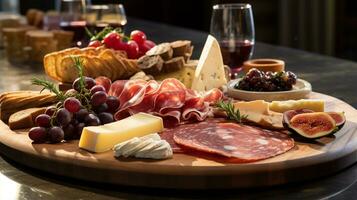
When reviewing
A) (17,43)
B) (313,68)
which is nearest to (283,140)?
(313,68)

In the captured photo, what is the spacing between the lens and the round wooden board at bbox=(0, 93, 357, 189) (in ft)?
4.31

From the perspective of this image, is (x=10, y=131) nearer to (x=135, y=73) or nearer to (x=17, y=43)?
(x=135, y=73)

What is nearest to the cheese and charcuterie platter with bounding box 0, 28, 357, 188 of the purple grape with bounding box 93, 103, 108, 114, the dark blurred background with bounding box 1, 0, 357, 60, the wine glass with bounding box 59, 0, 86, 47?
the purple grape with bounding box 93, 103, 108, 114

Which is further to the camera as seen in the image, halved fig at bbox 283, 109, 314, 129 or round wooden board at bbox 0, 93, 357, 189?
halved fig at bbox 283, 109, 314, 129

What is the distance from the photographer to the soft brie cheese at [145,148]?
1.38 m

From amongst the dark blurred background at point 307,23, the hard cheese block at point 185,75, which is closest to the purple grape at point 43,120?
the hard cheese block at point 185,75

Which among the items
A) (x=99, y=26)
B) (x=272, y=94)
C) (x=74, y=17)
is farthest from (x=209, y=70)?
(x=74, y=17)

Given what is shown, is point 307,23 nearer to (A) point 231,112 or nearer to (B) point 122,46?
(B) point 122,46

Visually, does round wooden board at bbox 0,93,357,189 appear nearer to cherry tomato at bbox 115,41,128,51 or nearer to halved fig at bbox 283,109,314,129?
halved fig at bbox 283,109,314,129

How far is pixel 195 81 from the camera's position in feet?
6.60

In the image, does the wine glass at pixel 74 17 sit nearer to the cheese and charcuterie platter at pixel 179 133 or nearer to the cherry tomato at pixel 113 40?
the cherry tomato at pixel 113 40

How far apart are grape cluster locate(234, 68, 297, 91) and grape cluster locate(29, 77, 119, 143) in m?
0.43

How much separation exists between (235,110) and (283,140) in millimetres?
235

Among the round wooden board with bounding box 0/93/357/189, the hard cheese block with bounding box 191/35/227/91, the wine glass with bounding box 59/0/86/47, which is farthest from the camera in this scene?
the wine glass with bounding box 59/0/86/47
